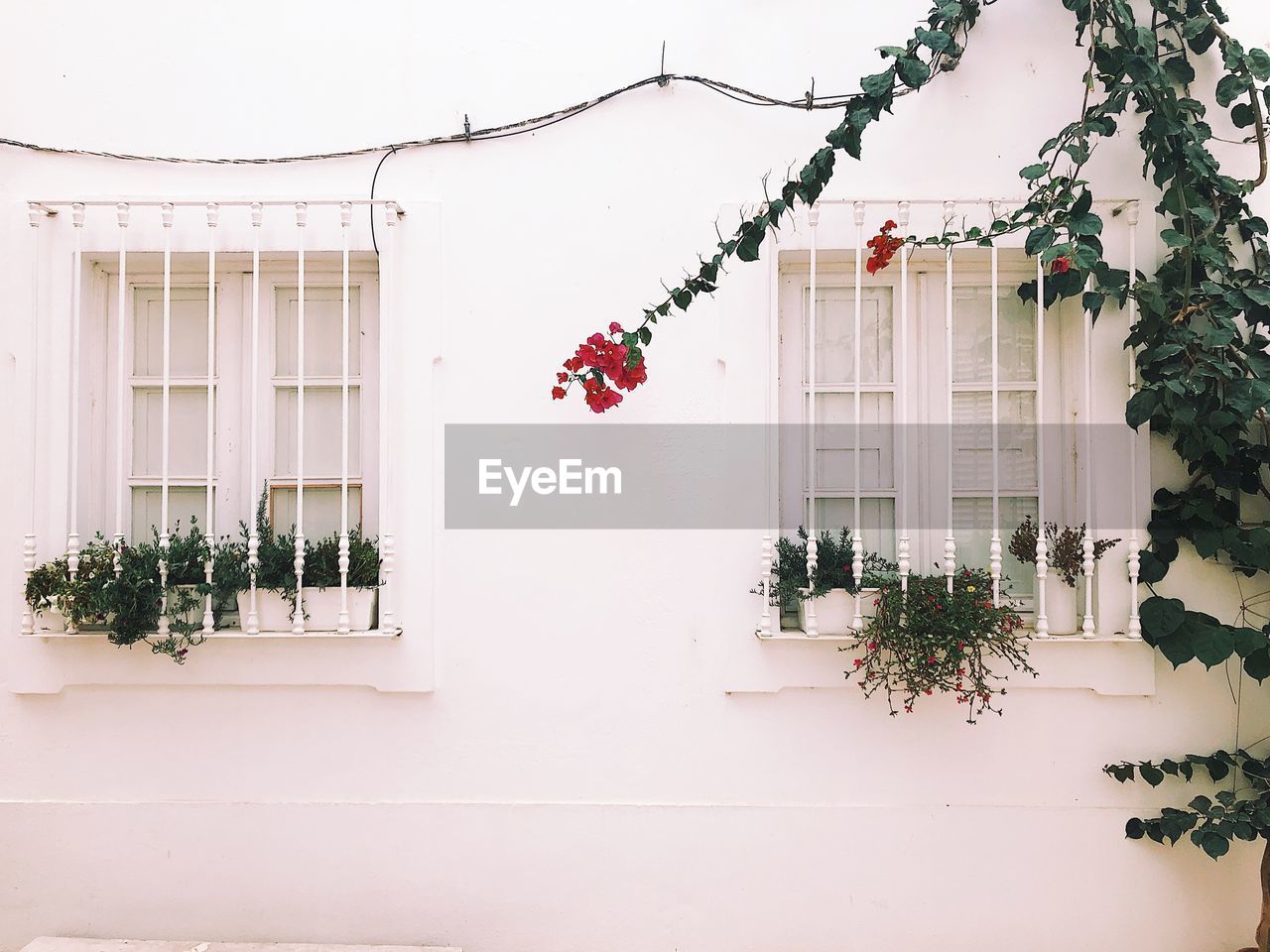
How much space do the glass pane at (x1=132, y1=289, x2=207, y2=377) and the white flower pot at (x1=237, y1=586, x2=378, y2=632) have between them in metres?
0.83

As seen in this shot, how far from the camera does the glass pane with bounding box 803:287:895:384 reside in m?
2.64

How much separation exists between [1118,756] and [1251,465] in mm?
979

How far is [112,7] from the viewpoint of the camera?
257cm

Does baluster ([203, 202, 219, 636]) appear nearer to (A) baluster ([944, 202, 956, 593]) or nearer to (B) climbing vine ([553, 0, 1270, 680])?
(B) climbing vine ([553, 0, 1270, 680])

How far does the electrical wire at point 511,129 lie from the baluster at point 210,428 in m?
0.27

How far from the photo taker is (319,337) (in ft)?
8.78

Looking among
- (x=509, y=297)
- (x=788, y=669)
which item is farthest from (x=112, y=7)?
(x=788, y=669)

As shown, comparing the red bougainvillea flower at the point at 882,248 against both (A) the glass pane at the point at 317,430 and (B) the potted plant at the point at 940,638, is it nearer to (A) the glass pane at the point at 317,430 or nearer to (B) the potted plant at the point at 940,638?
(B) the potted plant at the point at 940,638

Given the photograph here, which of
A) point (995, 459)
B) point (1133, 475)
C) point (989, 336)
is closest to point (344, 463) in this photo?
point (995, 459)

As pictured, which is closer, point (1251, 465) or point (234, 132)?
point (1251, 465)

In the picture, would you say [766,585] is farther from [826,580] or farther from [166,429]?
[166,429]

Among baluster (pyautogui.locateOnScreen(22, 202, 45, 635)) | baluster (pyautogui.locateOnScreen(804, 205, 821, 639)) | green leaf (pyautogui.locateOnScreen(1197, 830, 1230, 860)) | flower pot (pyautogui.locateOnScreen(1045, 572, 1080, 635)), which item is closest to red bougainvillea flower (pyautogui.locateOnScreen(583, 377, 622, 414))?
baluster (pyautogui.locateOnScreen(804, 205, 821, 639))

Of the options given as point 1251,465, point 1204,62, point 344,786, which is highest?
point 1204,62

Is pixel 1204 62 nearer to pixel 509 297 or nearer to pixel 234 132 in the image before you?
pixel 509 297
